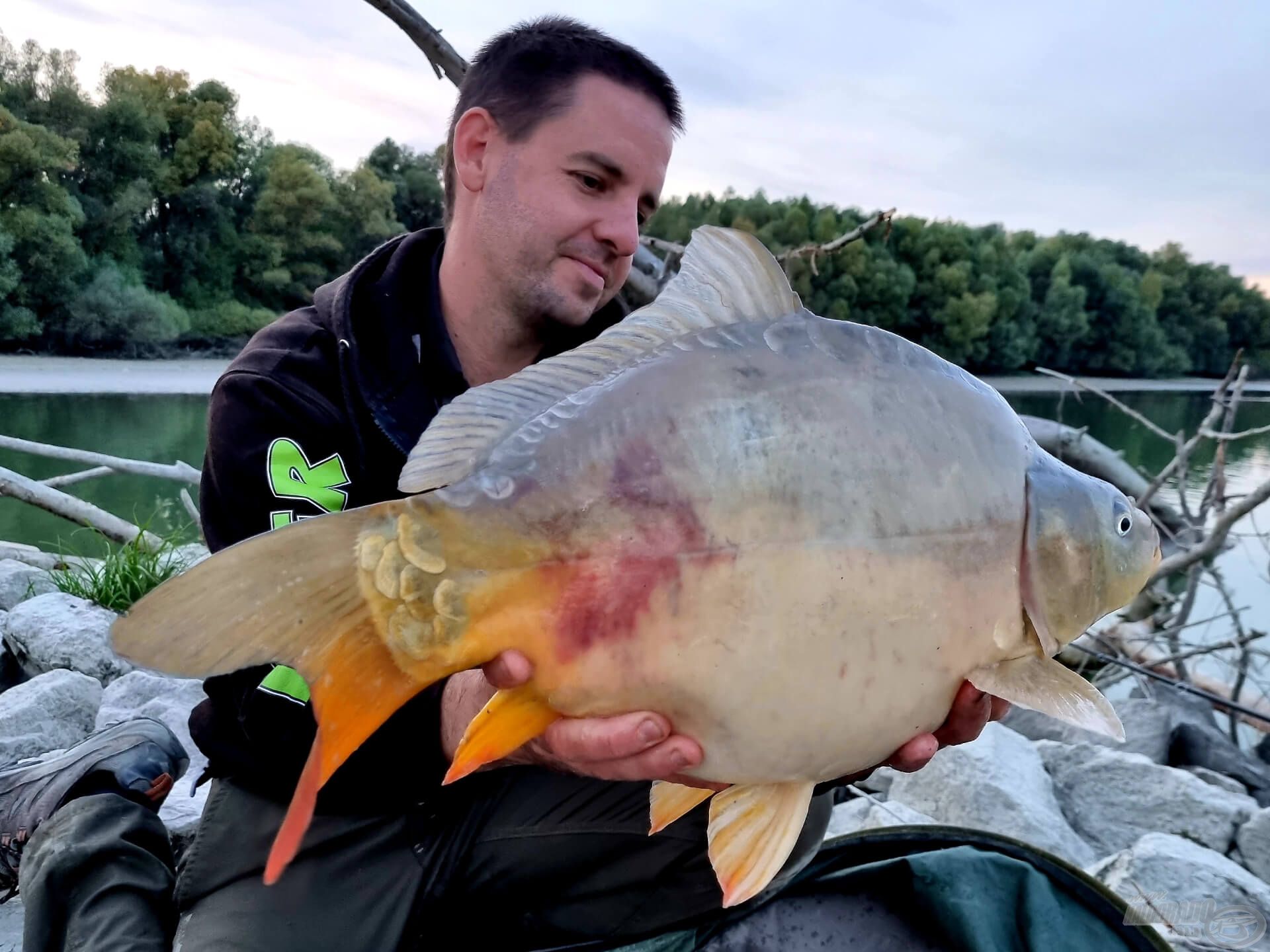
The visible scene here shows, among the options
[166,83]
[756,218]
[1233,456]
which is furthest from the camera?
[756,218]

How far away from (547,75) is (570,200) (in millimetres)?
271

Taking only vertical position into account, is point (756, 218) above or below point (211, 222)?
above

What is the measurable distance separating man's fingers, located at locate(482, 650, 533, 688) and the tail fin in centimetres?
2

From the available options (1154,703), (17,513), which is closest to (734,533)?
(1154,703)

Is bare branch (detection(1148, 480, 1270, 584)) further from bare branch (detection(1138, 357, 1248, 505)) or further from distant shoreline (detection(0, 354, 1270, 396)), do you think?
distant shoreline (detection(0, 354, 1270, 396))

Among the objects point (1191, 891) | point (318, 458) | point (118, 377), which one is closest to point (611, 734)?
point (318, 458)

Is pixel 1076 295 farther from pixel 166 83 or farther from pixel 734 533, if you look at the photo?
pixel 734 533

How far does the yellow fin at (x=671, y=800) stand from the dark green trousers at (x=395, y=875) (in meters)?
0.65

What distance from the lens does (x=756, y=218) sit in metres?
29.8

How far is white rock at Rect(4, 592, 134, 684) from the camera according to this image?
300 cm

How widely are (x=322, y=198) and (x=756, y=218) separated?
44.5 ft

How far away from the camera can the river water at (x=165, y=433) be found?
6398 millimetres

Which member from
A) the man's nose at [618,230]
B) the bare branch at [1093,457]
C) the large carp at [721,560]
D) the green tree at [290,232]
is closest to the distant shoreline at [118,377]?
the green tree at [290,232]

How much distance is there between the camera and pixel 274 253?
Answer: 85.3 feet
